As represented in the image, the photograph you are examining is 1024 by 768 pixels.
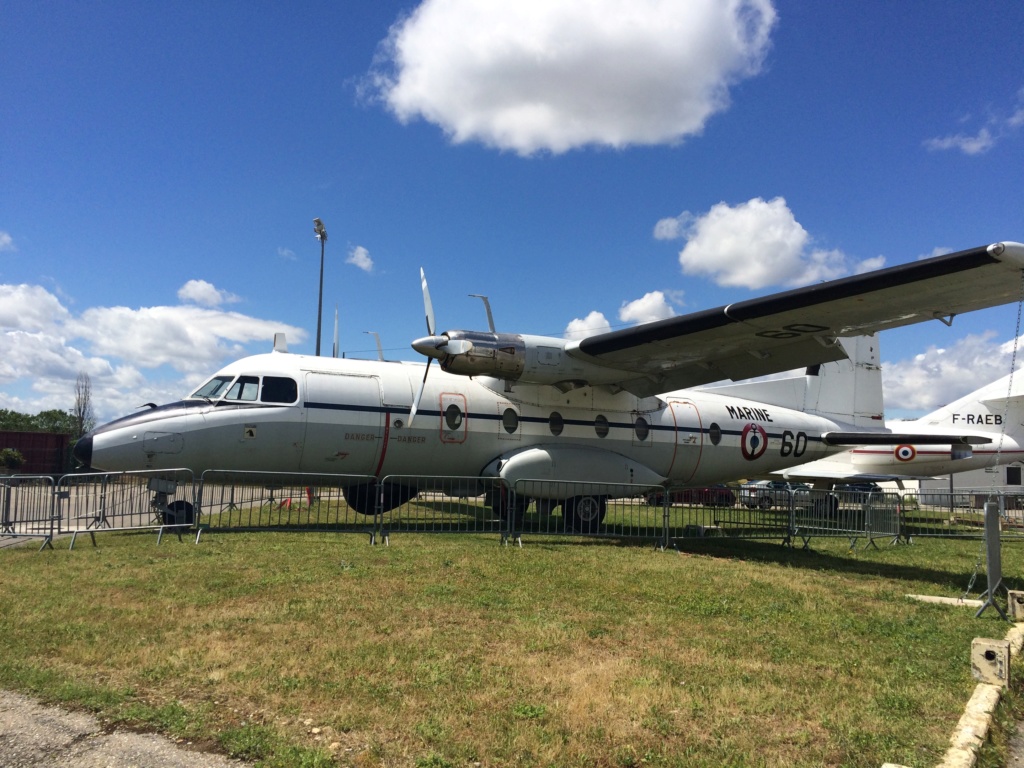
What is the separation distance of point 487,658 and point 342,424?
8.53 meters

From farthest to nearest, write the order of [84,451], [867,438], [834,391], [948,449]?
[948,449]
[834,391]
[867,438]
[84,451]

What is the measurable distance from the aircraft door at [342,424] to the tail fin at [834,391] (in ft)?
29.9

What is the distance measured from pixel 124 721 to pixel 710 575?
23.2ft

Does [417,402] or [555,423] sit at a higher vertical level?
[417,402]

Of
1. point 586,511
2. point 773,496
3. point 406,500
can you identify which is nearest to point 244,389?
point 406,500

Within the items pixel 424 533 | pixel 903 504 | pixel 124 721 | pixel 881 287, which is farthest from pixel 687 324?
pixel 124 721

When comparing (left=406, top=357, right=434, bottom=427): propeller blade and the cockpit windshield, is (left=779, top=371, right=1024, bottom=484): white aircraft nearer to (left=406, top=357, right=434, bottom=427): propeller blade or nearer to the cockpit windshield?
(left=406, top=357, right=434, bottom=427): propeller blade

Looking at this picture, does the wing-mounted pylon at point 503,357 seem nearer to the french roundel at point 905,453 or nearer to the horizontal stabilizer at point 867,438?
the horizontal stabilizer at point 867,438

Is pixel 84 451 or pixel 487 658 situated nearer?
Answer: pixel 487 658

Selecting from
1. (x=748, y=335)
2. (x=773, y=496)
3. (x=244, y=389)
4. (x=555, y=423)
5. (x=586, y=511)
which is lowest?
(x=586, y=511)

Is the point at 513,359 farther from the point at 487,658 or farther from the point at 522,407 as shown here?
the point at 487,658

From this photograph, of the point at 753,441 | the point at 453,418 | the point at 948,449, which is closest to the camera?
the point at 453,418

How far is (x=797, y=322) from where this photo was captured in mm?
11062

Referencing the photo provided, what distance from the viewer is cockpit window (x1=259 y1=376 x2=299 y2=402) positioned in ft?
41.1
